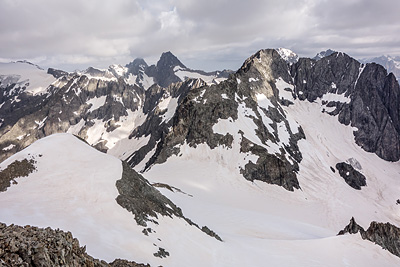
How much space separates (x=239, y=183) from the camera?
7612cm

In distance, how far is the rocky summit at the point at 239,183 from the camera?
19108 millimetres

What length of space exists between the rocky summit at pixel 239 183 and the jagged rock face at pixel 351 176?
0.53 metres

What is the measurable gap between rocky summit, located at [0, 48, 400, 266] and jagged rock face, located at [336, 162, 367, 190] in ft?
1.75

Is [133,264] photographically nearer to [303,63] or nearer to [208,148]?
[208,148]

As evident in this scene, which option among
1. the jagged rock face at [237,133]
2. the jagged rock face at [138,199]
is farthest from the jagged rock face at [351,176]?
the jagged rock face at [138,199]

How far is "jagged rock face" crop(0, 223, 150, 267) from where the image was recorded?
8547 millimetres

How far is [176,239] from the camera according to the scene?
23.1 metres

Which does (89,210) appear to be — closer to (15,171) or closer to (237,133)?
(15,171)

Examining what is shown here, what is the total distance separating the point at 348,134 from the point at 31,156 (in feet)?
567

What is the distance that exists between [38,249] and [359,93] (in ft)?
669

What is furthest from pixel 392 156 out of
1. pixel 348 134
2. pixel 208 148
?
pixel 208 148

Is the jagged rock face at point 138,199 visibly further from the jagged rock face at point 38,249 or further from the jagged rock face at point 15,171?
the jagged rock face at point 38,249

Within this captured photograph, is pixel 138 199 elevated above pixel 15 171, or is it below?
below

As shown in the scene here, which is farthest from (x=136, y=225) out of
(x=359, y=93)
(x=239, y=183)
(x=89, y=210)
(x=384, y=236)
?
(x=359, y=93)
